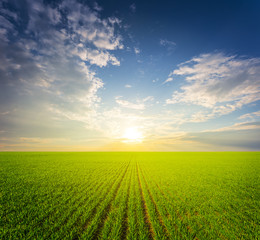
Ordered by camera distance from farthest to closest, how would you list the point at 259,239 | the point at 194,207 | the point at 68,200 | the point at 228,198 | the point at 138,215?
1. the point at 228,198
2. the point at 68,200
3. the point at 194,207
4. the point at 138,215
5. the point at 259,239

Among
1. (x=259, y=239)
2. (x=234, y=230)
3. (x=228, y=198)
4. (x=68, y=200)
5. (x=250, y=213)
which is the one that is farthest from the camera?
(x=228, y=198)

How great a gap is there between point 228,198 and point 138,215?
881 centimetres

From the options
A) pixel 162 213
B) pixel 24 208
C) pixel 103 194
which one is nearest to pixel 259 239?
pixel 162 213

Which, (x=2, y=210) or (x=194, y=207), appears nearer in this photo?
(x=2, y=210)

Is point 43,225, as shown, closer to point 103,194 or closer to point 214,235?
point 103,194

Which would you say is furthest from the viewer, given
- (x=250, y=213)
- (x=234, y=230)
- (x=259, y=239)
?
Result: (x=250, y=213)

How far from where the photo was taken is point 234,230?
255 inches

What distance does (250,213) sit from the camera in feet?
27.0

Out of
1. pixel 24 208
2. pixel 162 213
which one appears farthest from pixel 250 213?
pixel 24 208

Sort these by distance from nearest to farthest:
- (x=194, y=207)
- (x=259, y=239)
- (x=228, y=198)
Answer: (x=259, y=239) < (x=194, y=207) < (x=228, y=198)

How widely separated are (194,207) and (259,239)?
3.52 metres

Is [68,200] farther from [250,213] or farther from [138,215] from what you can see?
[250,213]

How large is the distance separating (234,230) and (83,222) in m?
8.07

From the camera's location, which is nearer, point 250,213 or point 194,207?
point 250,213
